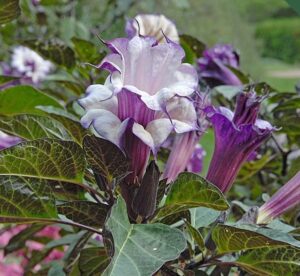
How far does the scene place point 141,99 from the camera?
56 centimetres

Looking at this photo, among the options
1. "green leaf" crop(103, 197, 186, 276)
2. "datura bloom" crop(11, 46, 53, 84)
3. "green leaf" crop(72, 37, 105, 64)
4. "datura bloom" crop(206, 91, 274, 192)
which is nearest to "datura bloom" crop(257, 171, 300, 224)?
"datura bloom" crop(206, 91, 274, 192)

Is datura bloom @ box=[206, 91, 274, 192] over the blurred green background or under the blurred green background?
over

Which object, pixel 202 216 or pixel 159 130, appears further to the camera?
pixel 202 216

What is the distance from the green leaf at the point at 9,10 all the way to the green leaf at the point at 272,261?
392 mm

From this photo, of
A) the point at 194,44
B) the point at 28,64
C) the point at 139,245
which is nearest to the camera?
the point at 139,245

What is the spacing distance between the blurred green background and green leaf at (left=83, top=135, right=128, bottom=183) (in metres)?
0.23

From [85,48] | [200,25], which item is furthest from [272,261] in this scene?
[200,25]

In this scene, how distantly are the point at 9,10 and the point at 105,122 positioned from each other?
11.4 inches

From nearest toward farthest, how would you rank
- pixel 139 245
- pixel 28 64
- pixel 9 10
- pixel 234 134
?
pixel 139 245 → pixel 234 134 → pixel 9 10 → pixel 28 64

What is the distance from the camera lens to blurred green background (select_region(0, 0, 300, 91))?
223 cm

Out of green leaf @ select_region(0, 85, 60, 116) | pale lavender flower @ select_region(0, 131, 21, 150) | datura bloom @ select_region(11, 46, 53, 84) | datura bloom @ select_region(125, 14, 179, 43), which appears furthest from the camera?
datura bloom @ select_region(11, 46, 53, 84)

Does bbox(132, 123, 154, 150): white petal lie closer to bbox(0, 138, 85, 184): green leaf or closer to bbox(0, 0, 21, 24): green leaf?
bbox(0, 138, 85, 184): green leaf

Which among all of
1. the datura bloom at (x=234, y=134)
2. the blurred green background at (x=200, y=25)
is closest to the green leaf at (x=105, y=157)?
the datura bloom at (x=234, y=134)

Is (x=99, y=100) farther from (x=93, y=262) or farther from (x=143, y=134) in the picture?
(x=93, y=262)
